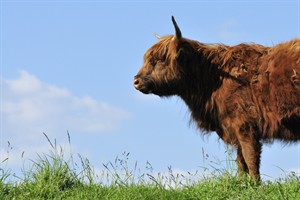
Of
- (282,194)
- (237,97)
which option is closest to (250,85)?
(237,97)

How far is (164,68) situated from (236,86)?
1265 mm

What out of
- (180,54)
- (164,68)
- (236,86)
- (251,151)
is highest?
(180,54)

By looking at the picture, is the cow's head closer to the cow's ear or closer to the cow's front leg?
the cow's ear

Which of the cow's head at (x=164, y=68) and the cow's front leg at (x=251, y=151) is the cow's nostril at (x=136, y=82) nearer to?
the cow's head at (x=164, y=68)

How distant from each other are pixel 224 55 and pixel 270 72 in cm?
92

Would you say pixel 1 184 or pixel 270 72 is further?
pixel 270 72

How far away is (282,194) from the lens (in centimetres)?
603

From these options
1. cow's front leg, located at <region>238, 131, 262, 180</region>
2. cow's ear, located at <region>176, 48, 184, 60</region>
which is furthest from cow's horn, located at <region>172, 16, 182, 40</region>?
cow's front leg, located at <region>238, 131, 262, 180</region>

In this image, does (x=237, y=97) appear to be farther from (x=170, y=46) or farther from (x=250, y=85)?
(x=170, y=46)

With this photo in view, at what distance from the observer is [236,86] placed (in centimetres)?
802

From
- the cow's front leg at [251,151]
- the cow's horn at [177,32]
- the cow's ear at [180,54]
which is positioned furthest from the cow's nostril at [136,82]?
the cow's front leg at [251,151]

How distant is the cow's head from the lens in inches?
329

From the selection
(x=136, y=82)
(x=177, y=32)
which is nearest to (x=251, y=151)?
(x=136, y=82)

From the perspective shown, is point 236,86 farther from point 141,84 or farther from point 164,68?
point 141,84
